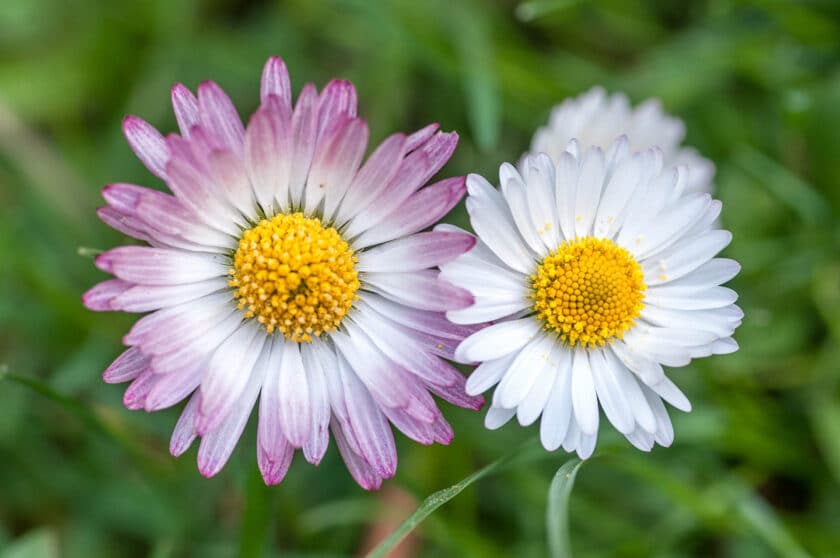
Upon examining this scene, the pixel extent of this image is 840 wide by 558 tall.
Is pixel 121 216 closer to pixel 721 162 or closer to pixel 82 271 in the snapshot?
pixel 82 271

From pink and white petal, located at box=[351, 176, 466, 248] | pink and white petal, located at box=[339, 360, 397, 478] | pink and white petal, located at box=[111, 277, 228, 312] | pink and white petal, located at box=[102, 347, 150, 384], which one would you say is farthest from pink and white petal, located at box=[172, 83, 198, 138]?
pink and white petal, located at box=[339, 360, 397, 478]

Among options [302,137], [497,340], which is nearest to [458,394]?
[497,340]

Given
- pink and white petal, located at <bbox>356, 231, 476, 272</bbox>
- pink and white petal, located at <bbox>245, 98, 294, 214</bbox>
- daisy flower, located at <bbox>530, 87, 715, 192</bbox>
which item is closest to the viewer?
pink and white petal, located at <bbox>245, 98, 294, 214</bbox>

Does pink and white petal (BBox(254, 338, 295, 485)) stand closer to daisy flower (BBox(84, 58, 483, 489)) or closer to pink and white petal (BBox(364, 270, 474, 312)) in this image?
daisy flower (BBox(84, 58, 483, 489))

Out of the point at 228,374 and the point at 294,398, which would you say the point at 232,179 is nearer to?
the point at 228,374

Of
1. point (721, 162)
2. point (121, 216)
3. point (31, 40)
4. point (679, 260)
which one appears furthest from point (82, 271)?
point (721, 162)

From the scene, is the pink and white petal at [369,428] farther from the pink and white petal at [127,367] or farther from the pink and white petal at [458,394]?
the pink and white petal at [127,367]
